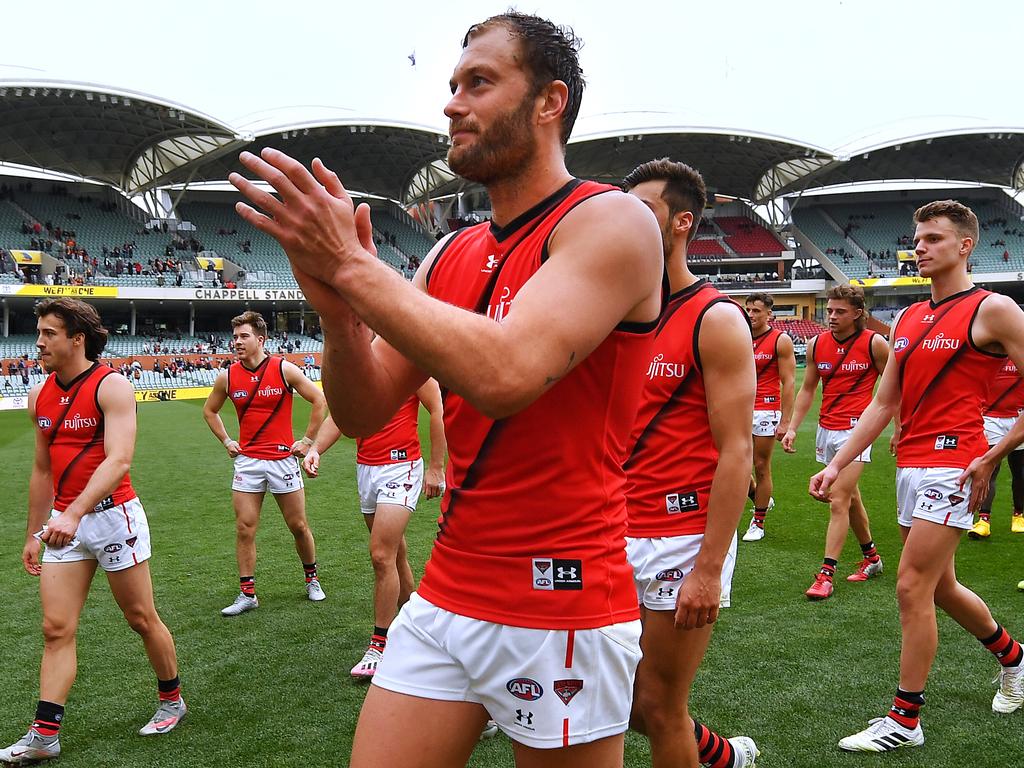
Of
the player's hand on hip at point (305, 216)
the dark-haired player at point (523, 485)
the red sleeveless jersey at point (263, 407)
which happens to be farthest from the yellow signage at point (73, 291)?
the player's hand on hip at point (305, 216)

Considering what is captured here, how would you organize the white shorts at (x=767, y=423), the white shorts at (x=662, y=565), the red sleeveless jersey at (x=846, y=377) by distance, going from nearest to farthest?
the white shorts at (x=662, y=565) → the red sleeveless jersey at (x=846, y=377) → the white shorts at (x=767, y=423)

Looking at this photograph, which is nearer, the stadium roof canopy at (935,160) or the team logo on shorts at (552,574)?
the team logo on shorts at (552,574)

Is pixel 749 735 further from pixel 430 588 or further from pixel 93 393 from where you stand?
pixel 93 393

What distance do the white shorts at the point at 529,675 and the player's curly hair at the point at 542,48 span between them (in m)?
1.29

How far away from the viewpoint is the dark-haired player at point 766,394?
355 inches

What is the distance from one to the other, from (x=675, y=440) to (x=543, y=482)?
161cm

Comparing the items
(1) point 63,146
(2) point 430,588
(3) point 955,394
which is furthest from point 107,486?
(1) point 63,146

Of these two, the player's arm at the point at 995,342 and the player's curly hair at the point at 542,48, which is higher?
the player's curly hair at the point at 542,48

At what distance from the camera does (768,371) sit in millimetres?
9641

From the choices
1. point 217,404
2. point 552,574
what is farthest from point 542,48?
point 217,404

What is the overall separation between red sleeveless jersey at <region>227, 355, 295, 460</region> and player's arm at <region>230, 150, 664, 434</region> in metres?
5.71

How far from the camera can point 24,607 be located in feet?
23.5

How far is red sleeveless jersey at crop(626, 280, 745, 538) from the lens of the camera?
340 cm

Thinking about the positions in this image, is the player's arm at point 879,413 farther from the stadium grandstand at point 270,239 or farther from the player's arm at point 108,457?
Result: the stadium grandstand at point 270,239
